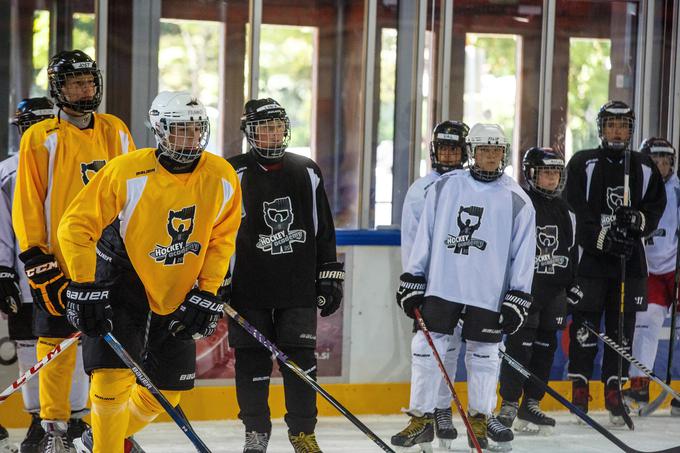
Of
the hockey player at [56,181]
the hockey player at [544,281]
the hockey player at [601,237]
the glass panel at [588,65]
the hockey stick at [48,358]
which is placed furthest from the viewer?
the glass panel at [588,65]

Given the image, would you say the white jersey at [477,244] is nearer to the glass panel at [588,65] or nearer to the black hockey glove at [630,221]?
the black hockey glove at [630,221]

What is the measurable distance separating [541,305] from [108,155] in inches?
81.1

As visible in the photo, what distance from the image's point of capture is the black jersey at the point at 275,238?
4.19 metres

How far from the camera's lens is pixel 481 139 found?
15.0 feet

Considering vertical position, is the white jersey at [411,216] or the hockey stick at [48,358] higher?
the white jersey at [411,216]

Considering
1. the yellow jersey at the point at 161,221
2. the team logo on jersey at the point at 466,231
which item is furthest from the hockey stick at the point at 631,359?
the yellow jersey at the point at 161,221

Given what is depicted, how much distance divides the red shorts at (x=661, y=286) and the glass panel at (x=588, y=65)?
95 cm

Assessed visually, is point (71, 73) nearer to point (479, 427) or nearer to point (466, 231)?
point (466, 231)

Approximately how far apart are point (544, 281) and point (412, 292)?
89 cm

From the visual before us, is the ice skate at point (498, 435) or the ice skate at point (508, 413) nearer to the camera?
the ice skate at point (498, 435)

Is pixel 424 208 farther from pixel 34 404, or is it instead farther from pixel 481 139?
pixel 34 404

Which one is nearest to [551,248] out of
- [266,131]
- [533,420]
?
[533,420]

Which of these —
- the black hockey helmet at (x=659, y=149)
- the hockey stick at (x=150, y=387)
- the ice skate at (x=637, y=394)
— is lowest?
the ice skate at (x=637, y=394)

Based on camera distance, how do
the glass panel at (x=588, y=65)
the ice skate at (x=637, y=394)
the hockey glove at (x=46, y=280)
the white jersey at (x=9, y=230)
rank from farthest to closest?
the glass panel at (x=588, y=65)
the ice skate at (x=637, y=394)
the white jersey at (x=9, y=230)
the hockey glove at (x=46, y=280)
